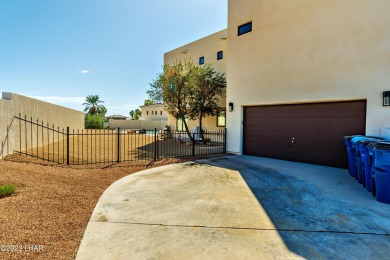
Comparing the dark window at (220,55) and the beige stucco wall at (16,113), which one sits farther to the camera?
the dark window at (220,55)

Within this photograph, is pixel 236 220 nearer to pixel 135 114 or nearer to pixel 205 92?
pixel 205 92

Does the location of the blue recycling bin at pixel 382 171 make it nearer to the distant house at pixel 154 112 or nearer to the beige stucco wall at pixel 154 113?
the beige stucco wall at pixel 154 113

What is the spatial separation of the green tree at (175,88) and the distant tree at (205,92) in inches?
16.4

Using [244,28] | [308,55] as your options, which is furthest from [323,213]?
[244,28]

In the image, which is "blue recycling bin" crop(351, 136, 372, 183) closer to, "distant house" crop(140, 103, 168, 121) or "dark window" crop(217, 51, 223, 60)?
"dark window" crop(217, 51, 223, 60)

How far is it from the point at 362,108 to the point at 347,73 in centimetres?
125

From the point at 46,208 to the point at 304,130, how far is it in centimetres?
847

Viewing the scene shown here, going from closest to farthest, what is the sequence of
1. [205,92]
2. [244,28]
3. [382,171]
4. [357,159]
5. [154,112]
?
[382,171] < [357,159] < [244,28] < [205,92] < [154,112]

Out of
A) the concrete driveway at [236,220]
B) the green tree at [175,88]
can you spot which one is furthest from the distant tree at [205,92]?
the concrete driveway at [236,220]

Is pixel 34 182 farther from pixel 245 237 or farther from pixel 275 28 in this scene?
pixel 275 28

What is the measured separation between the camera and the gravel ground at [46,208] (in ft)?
8.80

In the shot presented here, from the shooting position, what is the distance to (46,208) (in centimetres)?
373

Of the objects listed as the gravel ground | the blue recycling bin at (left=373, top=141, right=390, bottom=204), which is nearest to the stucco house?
the blue recycling bin at (left=373, top=141, right=390, bottom=204)

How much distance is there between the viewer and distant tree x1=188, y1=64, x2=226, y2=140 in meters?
14.4
